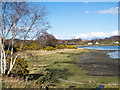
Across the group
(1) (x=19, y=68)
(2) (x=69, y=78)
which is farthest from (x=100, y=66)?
(1) (x=19, y=68)

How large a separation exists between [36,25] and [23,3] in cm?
168

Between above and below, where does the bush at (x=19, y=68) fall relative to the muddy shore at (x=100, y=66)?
above

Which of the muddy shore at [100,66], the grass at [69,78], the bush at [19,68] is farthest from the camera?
the muddy shore at [100,66]

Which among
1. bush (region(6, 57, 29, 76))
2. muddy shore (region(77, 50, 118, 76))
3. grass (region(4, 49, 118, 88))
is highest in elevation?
bush (region(6, 57, 29, 76))

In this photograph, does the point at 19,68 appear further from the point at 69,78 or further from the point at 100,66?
the point at 100,66

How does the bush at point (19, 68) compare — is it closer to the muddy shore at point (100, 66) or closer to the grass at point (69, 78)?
the grass at point (69, 78)

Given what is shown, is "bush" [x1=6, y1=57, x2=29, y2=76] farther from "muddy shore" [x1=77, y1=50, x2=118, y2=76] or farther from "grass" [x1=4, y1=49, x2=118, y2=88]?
"muddy shore" [x1=77, y1=50, x2=118, y2=76]

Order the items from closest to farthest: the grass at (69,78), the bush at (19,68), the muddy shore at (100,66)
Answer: the grass at (69,78)
the bush at (19,68)
the muddy shore at (100,66)

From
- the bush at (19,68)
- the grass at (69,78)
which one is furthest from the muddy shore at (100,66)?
the bush at (19,68)

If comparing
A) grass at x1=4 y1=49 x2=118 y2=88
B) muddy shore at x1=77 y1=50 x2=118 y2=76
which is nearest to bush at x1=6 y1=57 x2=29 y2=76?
grass at x1=4 y1=49 x2=118 y2=88

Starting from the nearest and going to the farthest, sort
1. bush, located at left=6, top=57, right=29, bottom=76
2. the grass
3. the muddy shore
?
the grass, bush, located at left=6, top=57, right=29, bottom=76, the muddy shore

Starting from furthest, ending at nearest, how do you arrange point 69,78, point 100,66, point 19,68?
point 100,66
point 69,78
point 19,68

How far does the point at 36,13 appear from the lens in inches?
344

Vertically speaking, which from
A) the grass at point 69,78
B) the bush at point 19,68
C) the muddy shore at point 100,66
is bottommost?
the muddy shore at point 100,66
